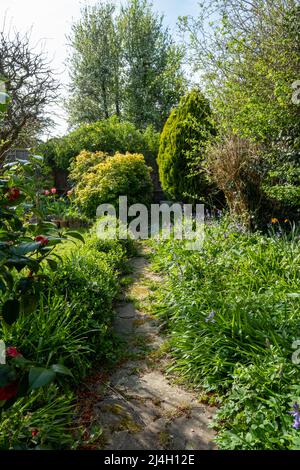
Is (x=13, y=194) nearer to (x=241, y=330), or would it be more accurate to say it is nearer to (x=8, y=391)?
(x=8, y=391)

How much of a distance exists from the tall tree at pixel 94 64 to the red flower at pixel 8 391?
51.9 feet

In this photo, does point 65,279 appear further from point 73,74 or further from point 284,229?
point 73,74

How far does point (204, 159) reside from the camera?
19.7 ft

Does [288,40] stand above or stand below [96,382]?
above

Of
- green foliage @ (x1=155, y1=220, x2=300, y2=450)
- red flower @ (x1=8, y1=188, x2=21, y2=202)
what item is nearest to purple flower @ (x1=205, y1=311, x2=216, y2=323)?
green foliage @ (x1=155, y1=220, x2=300, y2=450)

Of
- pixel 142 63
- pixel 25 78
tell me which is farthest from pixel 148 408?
pixel 142 63

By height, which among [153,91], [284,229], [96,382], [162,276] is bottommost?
[96,382]

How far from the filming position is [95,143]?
958cm

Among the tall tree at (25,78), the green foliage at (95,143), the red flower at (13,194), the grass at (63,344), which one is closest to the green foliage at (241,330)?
the grass at (63,344)

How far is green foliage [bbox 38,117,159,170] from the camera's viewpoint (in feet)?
31.7

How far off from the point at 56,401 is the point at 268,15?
4713 millimetres

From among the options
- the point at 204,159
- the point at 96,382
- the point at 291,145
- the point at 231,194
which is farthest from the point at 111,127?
the point at 96,382

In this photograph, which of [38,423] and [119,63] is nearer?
[38,423]

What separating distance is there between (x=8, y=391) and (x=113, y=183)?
6.11 metres
